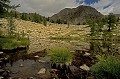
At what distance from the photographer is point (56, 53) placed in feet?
73.3

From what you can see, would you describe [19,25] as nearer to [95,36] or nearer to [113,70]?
[95,36]

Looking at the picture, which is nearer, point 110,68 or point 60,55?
point 110,68

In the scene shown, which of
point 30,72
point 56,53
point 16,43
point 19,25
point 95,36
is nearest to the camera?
point 30,72

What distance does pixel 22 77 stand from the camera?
1895 centimetres

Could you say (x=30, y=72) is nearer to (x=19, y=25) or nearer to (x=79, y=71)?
(x=79, y=71)

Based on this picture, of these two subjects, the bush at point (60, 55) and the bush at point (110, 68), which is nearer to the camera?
the bush at point (110, 68)

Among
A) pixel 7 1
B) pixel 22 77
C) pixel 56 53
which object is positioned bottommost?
pixel 22 77

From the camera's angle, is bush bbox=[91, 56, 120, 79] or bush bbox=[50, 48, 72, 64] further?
bush bbox=[50, 48, 72, 64]

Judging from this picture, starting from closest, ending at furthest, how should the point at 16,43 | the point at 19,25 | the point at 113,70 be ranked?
the point at 113,70 → the point at 16,43 → the point at 19,25

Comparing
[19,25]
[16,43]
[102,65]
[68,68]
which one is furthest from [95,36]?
[102,65]

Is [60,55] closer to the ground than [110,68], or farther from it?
closer to the ground

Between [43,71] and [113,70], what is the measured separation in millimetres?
9695

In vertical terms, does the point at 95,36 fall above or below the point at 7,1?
below

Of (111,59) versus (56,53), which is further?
(56,53)
